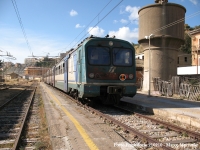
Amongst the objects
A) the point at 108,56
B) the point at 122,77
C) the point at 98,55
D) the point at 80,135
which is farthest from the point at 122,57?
the point at 80,135

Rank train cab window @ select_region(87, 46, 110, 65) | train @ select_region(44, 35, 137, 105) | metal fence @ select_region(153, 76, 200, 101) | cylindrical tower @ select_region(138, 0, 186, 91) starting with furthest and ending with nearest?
cylindrical tower @ select_region(138, 0, 186, 91) < metal fence @ select_region(153, 76, 200, 101) < train cab window @ select_region(87, 46, 110, 65) < train @ select_region(44, 35, 137, 105)

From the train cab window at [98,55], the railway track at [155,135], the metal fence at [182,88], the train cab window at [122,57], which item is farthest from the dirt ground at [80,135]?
the metal fence at [182,88]

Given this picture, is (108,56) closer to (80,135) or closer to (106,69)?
(106,69)

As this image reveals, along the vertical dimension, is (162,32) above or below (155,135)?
above

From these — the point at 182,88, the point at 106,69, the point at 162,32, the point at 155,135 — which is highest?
the point at 162,32

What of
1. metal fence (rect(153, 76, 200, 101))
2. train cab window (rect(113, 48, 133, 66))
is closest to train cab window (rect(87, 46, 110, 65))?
train cab window (rect(113, 48, 133, 66))

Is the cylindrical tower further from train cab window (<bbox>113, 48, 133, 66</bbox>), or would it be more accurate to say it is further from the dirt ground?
the dirt ground

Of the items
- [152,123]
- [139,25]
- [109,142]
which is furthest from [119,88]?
[139,25]

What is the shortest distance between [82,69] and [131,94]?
8.45 feet

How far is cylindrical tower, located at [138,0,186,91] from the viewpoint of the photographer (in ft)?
77.0

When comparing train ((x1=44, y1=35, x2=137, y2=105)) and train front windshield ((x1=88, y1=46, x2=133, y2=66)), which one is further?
train front windshield ((x1=88, y1=46, x2=133, y2=66))

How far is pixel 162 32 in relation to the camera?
2358cm

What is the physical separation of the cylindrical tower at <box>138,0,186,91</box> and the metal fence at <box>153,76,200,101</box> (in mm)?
2926

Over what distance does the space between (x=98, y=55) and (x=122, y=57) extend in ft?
3.96
